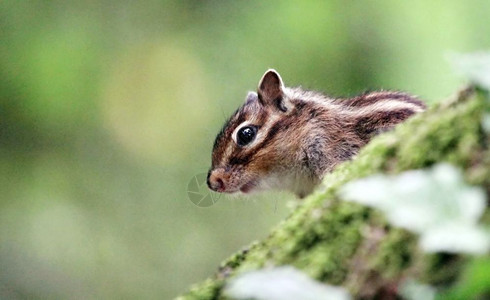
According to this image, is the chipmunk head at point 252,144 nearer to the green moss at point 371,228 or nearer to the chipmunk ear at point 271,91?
the chipmunk ear at point 271,91

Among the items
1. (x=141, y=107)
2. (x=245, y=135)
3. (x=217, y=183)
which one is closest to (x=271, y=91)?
(x=245, y=135)

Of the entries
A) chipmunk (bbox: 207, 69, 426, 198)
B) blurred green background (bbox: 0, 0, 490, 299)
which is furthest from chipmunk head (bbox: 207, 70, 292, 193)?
blurred green background (bbox: 0, 0, 490, 299)

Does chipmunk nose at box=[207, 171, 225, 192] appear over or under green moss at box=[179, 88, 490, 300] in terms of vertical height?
over

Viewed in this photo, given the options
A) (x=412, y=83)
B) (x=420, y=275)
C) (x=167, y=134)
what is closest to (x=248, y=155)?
(x=412, y=83)

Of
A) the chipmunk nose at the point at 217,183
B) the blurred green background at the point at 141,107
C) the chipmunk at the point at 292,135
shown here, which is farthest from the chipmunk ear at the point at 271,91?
the blurred green background at the point at 141,107

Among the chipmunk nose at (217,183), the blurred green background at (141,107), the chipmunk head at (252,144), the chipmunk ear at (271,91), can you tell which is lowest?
the chipmunk nose at (217,183)

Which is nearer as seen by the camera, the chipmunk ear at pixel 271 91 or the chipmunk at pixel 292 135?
the chipmunk at pixel 292 135

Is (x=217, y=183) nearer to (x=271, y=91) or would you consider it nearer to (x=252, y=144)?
(x=252, y=144)

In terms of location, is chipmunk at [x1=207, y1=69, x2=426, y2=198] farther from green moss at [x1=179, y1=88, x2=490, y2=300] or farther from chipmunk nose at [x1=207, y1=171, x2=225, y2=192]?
green moss at [x1=179, y1=88, x2=490, y2=300]
